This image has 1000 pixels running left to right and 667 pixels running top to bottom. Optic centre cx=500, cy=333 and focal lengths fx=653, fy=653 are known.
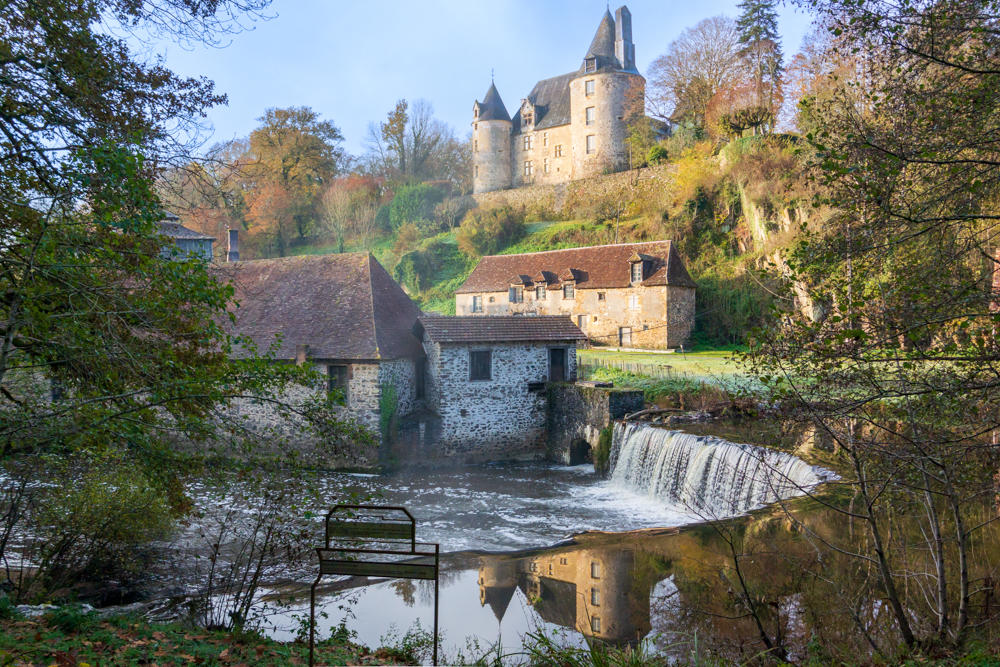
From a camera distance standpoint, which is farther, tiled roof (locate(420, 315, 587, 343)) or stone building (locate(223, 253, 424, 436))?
tiled roof (locate(420, 315, 587, 343))

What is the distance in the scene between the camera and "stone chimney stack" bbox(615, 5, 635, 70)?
48.6 m

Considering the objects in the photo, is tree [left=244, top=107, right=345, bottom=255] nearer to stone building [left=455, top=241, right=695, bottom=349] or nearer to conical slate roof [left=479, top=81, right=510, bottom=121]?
conical slate roof [left=479, top=81, right=510, bottom=121]

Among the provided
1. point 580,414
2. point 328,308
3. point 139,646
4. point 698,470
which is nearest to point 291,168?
point 328,308

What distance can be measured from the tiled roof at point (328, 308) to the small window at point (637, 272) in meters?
14.3

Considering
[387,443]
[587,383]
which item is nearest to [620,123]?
[587,383]

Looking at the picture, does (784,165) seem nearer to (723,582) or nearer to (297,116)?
(723,582)

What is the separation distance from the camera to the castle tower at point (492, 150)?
5400 centimetres

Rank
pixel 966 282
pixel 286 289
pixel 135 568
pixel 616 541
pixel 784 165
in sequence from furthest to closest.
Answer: pixel 784 165 → pixel 286 289 → pixel 616 541 → pixel 135 568 → pixel 966 282

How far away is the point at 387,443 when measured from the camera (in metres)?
18.8

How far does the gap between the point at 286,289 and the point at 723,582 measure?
53.9 feet

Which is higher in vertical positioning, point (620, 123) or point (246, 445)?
point (620, 123)

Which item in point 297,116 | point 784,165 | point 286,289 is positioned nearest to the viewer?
point 286,289

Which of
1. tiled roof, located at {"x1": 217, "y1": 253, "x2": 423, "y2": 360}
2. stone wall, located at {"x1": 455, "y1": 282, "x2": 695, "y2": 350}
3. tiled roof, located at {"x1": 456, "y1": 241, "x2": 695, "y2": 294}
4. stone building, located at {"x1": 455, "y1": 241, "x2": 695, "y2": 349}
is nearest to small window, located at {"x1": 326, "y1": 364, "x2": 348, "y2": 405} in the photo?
tiled roof, located at {"x1": 217, "y1": 253, "x2": 423, "y2": 360}

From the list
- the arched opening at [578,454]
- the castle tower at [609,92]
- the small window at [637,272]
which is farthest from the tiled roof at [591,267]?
the castle tower at [609,92]
